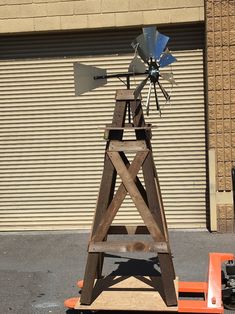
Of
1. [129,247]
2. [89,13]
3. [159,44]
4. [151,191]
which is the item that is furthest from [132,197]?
[89,13]

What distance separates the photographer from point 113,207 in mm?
5172

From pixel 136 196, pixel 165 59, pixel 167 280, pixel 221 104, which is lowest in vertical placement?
pixel 167 280

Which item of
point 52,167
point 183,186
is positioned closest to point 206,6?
point 183,186

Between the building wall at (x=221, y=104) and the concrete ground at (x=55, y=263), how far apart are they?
516mm

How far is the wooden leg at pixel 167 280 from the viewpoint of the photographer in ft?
16.4

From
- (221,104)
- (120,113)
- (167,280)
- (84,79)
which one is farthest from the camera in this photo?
(221,104)

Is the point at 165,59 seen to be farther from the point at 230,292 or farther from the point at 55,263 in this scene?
the point at 55,263

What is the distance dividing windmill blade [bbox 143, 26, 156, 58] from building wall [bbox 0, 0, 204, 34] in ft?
10.1

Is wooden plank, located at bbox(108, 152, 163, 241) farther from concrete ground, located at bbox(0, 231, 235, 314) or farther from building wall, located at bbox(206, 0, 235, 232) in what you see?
building wall, located at bbox(206, 0, 235, 232)

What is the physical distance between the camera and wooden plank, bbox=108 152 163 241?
16.7 ft

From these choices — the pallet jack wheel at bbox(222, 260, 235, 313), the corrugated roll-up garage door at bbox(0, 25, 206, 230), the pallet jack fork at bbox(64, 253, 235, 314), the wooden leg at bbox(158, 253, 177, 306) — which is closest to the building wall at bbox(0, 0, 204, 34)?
the corrugated roll-up garage door at bbox(0, 25, 206, 230)

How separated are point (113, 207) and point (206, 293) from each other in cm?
124

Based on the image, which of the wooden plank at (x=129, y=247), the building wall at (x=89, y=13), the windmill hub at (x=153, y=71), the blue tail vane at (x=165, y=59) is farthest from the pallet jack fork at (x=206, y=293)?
the building wall at (x=89, y=13)

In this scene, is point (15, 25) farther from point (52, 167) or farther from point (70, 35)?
point (52, 167)
